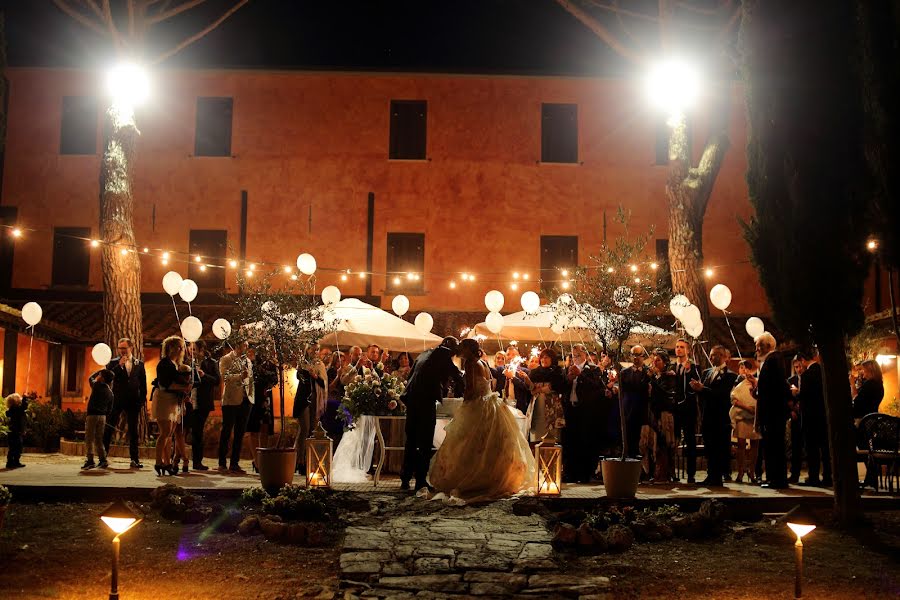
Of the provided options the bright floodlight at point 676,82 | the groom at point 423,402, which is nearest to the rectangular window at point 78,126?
the bright floodlight at point 676,82

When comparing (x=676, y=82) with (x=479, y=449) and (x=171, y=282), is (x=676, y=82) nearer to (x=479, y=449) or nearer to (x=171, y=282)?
(x=479, y=449)

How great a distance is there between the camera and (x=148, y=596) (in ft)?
21.5

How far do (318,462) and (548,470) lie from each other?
2627 millimetres

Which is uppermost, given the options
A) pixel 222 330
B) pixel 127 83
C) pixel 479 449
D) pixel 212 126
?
pixel 212 126

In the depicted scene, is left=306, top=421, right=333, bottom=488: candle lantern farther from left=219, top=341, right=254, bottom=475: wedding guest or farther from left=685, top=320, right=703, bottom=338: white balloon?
left=685, top=320, right=703, bottom=338: white balloon

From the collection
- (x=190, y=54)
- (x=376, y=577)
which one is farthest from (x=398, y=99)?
(x=376, y=577)

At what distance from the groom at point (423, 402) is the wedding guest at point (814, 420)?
477 cm

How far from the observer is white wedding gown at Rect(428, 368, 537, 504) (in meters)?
10.2

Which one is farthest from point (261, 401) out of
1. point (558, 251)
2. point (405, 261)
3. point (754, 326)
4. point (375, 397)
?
point (558, 251)

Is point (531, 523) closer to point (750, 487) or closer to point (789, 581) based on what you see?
point (789, 581)

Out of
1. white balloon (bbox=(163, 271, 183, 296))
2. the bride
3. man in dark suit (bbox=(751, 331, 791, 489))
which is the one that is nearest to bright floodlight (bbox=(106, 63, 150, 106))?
white balloon (bbox=(163, 271, 183, 296))

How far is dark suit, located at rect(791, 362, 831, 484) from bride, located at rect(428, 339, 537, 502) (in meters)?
4.00

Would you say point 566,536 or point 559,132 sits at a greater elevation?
point 559,132

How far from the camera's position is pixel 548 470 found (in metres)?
9.96
